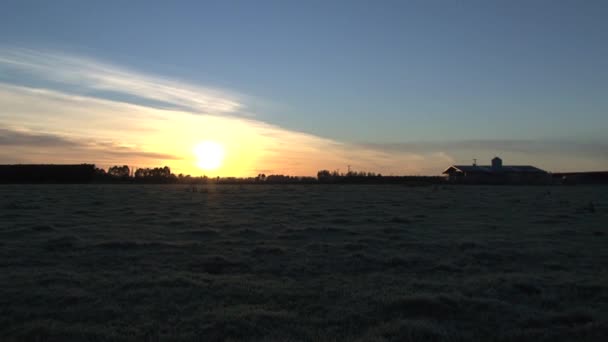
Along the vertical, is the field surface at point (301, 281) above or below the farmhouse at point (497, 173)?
below

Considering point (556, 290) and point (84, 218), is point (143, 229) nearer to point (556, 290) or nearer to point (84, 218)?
point (84, 218)

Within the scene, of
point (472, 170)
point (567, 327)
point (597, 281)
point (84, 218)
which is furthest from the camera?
point (472, 170)

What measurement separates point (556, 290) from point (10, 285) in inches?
366

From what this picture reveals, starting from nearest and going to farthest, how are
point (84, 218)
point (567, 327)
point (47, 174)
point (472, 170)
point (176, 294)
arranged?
point (567, 327) → point (176, 294) → point (84, 218) → point (47, 174) → point (472, 170)

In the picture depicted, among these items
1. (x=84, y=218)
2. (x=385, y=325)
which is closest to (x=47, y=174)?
(x=84, y=218)

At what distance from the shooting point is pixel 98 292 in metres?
7.38

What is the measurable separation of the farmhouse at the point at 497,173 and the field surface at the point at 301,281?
193 ft

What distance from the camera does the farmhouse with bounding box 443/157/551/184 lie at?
71188mm

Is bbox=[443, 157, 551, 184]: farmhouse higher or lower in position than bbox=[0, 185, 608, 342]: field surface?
higher

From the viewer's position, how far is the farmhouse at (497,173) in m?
71.2

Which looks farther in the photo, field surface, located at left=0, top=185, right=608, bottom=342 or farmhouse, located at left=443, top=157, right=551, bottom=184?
farmhouse, located at left=443, top=157, right=551, bottom=184

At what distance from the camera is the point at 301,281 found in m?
8.26

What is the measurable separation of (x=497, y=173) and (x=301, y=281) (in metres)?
78.4

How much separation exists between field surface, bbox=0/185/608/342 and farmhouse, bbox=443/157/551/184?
193 feet
